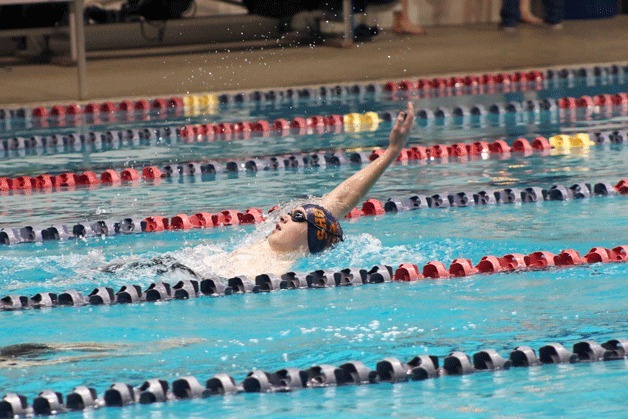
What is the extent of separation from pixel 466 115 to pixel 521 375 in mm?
8191

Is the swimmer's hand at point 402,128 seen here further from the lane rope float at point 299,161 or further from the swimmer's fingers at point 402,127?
the lane rope float at point 299,161

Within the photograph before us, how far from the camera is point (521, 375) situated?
4.92 m

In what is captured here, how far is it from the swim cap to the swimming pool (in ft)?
0.80

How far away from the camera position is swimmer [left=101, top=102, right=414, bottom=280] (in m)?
6.68

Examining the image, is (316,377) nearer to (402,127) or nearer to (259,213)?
(402,127)

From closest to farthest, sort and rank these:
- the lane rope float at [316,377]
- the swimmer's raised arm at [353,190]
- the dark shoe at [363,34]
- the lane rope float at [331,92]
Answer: the lane rope float at [316,377], the swimmer's raised arm at [353,190], the lane rope float at [331,92], the dark shoe at [363,34]

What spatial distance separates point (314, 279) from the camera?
6.59 m

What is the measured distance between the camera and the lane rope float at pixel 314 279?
20.9ft

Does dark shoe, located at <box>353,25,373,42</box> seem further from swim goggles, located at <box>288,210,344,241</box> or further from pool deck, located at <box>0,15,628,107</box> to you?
swim goggles, located at <box>288,210,344,241</box>

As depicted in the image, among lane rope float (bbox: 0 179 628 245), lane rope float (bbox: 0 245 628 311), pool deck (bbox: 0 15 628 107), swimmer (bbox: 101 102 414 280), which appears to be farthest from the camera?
pool deck (bbox: 0 15 628 107)

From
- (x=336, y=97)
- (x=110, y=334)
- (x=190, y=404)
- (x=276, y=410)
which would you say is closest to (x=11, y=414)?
(x=190, y=404)

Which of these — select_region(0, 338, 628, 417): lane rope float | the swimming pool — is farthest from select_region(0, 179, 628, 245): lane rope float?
select_region(0, 338, 628, 417): lane rope float

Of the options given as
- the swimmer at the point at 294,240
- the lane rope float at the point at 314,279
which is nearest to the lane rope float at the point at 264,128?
the swimmer at the point at 294,240

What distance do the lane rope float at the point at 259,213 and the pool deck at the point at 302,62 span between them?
21.0 feet
